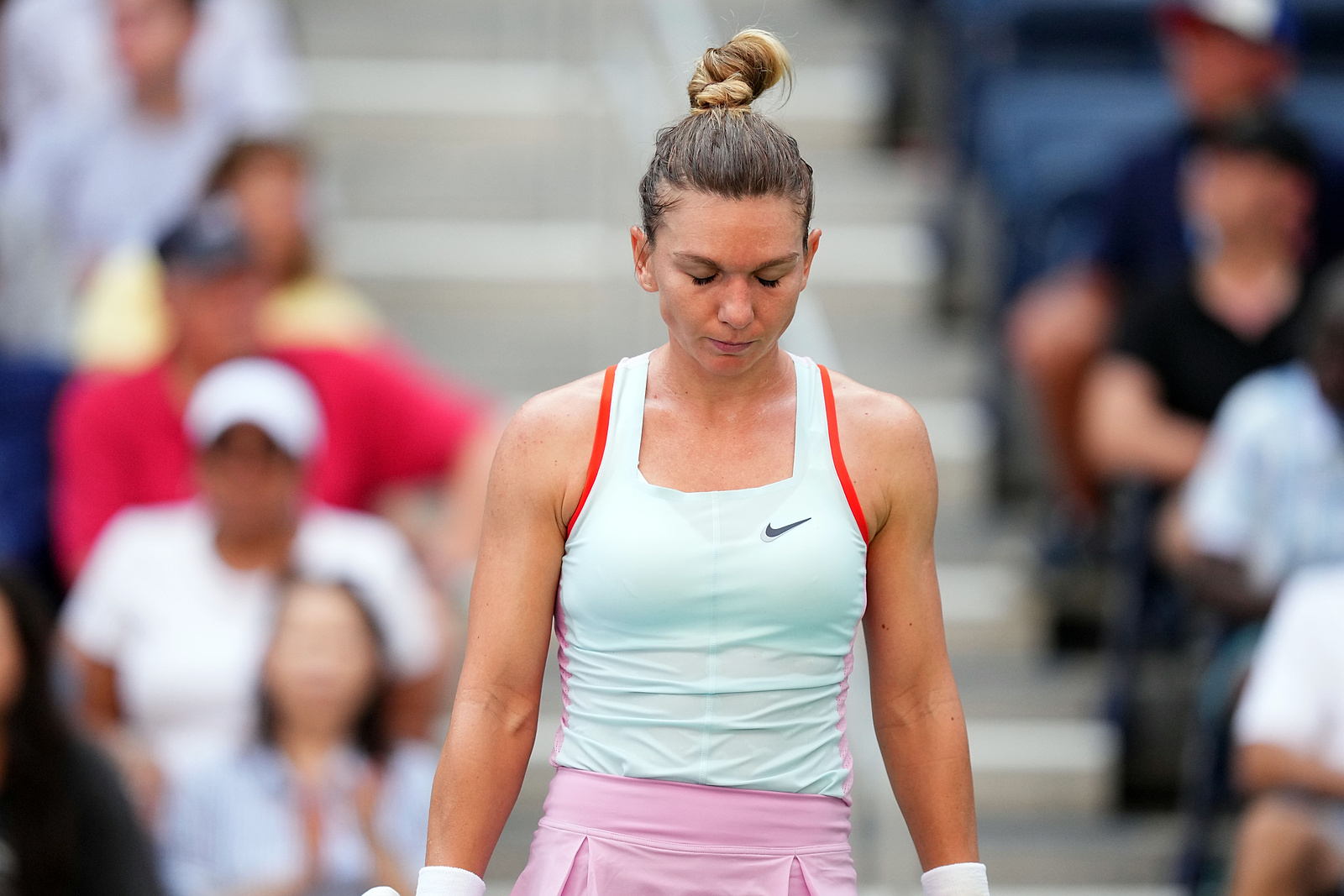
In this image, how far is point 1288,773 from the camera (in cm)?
362

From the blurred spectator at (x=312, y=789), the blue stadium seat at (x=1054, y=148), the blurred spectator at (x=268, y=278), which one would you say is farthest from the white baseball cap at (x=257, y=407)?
the blue stadium seat at (x=1054, y=148)

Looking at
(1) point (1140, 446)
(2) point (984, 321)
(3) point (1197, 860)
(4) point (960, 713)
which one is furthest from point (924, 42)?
(4) point (960, 713)

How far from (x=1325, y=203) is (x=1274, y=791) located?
6.28 feet

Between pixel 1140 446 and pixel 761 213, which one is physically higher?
pixel 761 213

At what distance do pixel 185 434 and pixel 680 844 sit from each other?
2.87m

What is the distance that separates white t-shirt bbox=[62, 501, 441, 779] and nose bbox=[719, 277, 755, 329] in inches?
88.7

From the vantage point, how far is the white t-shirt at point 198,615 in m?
3.94

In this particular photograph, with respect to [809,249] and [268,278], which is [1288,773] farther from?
[268,278]

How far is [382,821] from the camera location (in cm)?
374

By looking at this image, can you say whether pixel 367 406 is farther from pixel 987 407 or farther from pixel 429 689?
pixel 987 407

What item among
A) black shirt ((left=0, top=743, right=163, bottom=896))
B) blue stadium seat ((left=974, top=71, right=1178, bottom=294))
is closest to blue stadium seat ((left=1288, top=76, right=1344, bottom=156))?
blue stadium seat ((left=974, top=71, right=1178, bottom=294))

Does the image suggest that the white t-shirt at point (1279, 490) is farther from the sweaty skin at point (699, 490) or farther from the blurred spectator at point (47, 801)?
the sweaty skin at point (699, 490)

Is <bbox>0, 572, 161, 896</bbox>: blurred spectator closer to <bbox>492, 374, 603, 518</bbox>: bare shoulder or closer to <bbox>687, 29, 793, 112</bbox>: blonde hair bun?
<bbox>492, 374, 603, 518</bbox>: bare shoulder

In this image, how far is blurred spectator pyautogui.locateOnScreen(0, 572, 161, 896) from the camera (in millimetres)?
3365
